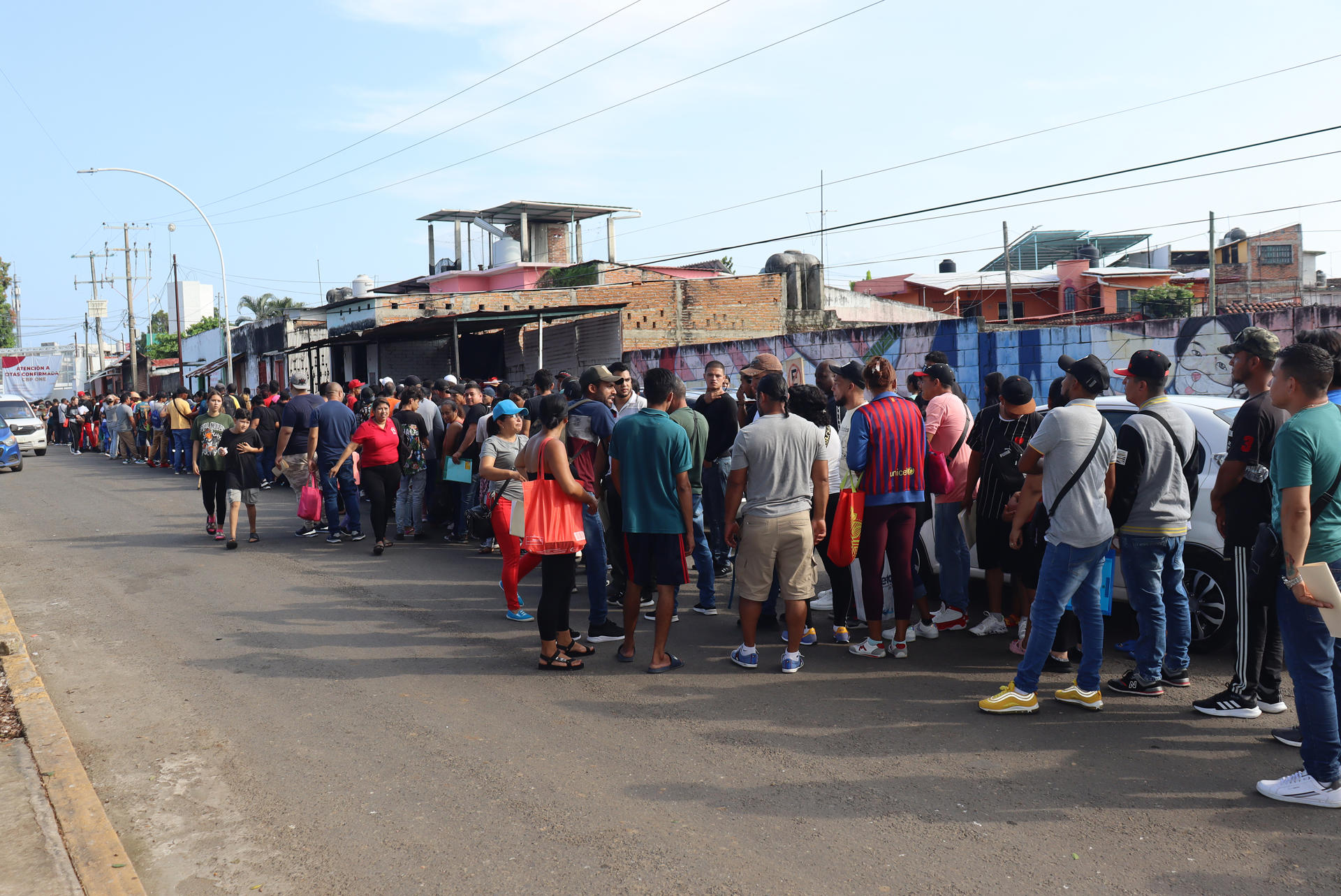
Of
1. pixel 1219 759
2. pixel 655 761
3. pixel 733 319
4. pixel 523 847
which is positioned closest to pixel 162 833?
pixel 523 847

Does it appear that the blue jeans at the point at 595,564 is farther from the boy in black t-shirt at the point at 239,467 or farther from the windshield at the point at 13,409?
the windshield at the point at 13,409

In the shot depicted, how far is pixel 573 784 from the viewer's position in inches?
179

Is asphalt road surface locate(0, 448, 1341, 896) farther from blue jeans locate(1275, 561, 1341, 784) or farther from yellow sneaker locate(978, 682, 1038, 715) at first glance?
blue jeans locate(1275, 561, 1341, 784)

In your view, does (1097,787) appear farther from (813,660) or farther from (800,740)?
(813,660)

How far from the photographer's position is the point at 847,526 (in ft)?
20.8

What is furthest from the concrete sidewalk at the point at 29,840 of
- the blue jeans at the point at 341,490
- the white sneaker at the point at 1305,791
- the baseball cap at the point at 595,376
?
the blue jeans at the point at 341,490

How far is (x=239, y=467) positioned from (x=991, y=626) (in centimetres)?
805

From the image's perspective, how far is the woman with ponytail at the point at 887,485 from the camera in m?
6.22

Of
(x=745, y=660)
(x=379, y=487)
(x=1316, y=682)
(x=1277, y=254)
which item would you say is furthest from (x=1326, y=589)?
(x=1277, y=254)

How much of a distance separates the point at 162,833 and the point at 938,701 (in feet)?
12.6

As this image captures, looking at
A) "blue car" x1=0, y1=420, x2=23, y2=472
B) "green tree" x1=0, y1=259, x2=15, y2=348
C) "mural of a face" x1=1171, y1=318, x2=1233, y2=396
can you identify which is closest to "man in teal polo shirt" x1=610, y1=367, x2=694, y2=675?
"mural of a face" x1=1171, y1=318, x2=1233, y2=396

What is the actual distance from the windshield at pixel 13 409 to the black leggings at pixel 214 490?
20.5m

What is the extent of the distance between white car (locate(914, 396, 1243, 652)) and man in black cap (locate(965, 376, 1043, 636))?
2.06 feet

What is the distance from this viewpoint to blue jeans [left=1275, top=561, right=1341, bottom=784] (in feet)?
13.6
